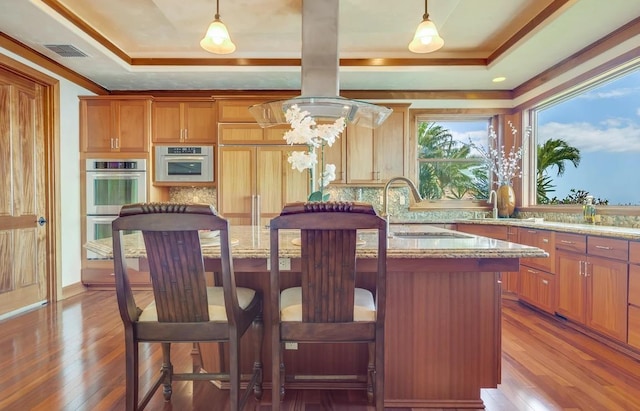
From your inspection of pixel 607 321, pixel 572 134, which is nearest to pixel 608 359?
pixel 607 321

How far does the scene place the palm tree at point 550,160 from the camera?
147 inches

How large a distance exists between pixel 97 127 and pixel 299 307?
4.08 m

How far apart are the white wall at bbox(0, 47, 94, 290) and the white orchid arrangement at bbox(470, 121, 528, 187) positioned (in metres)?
5.14

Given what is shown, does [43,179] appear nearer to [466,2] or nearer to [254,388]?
[254,388]

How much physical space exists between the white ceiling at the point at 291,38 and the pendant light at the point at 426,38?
57 centimetres

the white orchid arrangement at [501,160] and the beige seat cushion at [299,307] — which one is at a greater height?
the white orchid arrangement at [501,160]

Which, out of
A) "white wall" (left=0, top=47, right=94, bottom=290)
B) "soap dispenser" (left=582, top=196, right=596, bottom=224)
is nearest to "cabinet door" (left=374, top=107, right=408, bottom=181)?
"soap dispenser" (left=582, top=196, right=596, bottom=224)

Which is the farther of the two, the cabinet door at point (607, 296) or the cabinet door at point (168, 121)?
the cabinet door at point (168, 121)

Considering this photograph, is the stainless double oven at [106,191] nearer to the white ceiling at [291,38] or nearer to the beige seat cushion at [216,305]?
the white ceiling at [291,38]

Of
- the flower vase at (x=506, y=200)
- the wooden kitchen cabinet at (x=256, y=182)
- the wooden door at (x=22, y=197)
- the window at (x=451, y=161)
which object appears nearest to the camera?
the wooden door at (x=22, y=197)

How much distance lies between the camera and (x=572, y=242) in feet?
9.53

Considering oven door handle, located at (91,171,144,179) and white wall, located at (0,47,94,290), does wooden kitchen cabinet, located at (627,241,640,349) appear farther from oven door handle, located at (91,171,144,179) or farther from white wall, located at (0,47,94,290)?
white wall, located at (0,47,94,290)

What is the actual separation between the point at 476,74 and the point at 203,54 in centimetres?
315

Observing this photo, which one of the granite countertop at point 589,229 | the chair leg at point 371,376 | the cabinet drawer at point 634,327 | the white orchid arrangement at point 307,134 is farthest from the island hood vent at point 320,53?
the cabinet drawer at point 634,327
